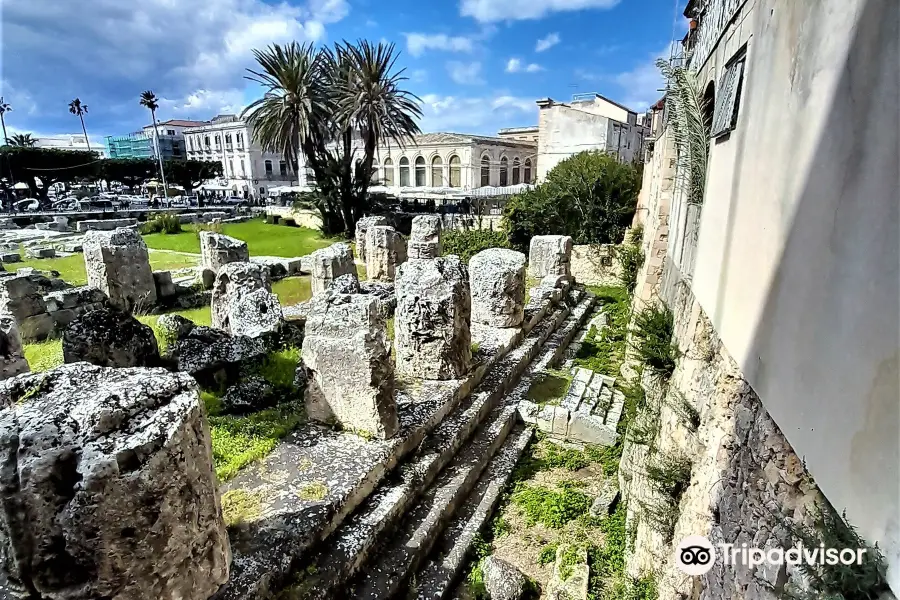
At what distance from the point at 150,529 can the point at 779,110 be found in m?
4.00

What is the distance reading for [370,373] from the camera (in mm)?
4812

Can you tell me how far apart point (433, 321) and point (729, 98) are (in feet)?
12.5

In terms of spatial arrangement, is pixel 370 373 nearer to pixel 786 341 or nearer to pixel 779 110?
pixel 786 341

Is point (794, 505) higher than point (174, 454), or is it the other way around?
point (174, 454)

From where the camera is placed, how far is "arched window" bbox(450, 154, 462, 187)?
3491 cm

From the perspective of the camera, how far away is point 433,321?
6367 mm

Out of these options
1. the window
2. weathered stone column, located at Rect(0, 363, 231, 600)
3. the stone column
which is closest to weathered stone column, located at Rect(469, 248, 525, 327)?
the window

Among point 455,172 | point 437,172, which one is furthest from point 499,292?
point 437,172

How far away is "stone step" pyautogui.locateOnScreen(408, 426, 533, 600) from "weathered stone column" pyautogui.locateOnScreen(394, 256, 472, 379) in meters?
1.19

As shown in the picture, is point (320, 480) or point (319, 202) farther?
point (319, 202)

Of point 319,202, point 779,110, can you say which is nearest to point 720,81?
point 779,110

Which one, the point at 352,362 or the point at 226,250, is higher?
the point at 226,250

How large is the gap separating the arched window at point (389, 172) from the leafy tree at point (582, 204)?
21.5 meters

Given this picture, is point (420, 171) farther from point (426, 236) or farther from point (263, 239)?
point (426, 236)
